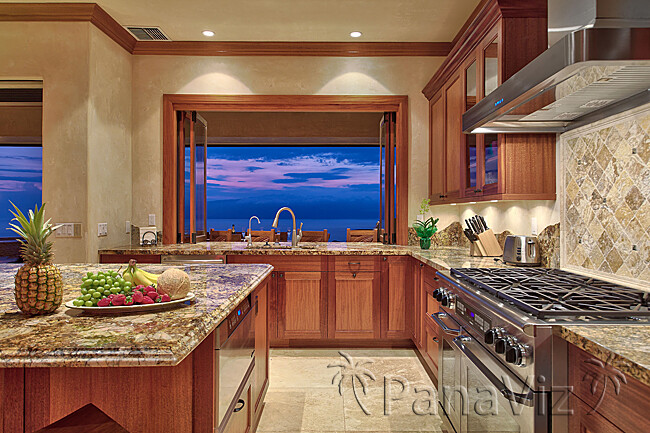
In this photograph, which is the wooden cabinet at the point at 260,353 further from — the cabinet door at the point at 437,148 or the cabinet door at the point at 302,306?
the cabinet door at the point at 437,148

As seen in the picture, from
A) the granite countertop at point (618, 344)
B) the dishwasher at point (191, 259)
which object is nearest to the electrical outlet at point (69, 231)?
the dishwasher at point (191, 259)

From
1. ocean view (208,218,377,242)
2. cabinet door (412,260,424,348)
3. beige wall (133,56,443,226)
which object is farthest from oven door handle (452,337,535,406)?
ocean view (208,218,377,242)

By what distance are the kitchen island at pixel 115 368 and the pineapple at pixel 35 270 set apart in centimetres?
5

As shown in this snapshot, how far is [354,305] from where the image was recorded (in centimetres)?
382

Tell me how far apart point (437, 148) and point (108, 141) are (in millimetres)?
2955

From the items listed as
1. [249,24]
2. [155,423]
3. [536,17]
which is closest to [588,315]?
[155,423]

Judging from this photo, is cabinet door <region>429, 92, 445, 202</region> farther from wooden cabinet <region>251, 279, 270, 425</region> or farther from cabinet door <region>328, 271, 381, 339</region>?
wooden cabinet <region>251, 279, 270, 425</region>

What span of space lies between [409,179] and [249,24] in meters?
2.07

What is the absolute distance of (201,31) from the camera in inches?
157

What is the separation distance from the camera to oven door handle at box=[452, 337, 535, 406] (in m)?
1.34

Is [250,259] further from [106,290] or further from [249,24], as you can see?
[106,290]

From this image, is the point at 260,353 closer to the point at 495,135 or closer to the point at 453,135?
the point at 495,135

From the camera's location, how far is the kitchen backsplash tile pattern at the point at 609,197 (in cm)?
190

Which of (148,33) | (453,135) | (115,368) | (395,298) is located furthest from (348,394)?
(148,33)
